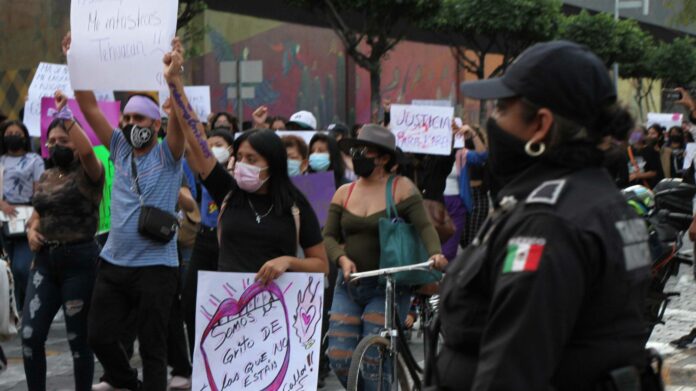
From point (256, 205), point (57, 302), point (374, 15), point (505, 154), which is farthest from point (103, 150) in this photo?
point (374, 15)

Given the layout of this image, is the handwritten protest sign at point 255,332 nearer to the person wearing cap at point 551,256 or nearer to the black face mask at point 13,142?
the person wearing cap at point 551,256

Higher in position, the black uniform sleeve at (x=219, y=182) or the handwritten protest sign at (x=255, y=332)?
the black uniform sleeve at (x=219, y=182)

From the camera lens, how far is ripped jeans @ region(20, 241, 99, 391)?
259 inches

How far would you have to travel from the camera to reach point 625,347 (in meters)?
2.59

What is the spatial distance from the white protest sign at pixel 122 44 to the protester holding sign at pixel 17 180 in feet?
13.7

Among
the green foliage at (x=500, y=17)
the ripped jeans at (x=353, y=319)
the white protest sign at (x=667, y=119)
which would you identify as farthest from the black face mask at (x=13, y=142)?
the green foliage at (x=500, y=17)

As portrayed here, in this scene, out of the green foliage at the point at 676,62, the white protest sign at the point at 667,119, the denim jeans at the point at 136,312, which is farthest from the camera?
the green foliage at the point at 676,62

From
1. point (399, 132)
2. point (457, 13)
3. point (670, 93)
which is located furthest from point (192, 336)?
point (457, 13)

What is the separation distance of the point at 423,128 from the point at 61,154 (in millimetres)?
5455

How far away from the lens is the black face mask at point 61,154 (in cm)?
671

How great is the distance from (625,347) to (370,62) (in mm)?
27783

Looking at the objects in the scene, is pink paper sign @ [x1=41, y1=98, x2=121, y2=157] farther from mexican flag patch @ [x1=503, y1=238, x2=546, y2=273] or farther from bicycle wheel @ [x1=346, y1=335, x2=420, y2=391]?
mexican flag patch @ [x1=503, y1=238, x2=546, y2=273]

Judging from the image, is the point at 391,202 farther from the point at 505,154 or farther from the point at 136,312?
the point at 505,154

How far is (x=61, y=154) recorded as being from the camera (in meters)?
6.73
